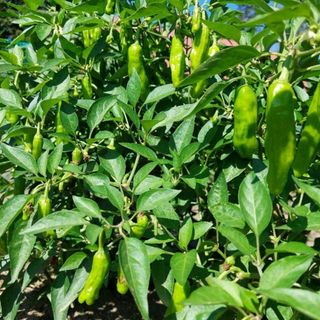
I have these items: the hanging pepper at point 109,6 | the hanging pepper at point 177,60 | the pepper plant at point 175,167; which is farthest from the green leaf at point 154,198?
the hanging pepper at point 109,6

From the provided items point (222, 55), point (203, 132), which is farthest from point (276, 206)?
point (222, 55)

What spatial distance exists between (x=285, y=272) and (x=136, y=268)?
0.25 metres

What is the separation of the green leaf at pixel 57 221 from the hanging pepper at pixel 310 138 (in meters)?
0.44

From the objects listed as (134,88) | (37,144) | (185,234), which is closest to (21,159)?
(37,144)

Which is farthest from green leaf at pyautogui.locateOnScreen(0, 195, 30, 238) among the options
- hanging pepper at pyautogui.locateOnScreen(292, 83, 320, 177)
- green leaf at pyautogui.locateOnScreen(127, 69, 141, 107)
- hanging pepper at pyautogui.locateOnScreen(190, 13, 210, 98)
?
hanging pepper at pyautogui.locateOnScreen(292, 83, 320, 177)

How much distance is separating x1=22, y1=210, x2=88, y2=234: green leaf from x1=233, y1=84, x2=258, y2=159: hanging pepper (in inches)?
14.6

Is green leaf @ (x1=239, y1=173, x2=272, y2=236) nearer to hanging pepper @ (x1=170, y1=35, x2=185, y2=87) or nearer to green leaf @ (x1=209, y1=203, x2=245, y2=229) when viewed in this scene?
green leaf @ (x1=209, y1=203, x2=245, y2=229)

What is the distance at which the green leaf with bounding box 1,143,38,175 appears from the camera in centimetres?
109

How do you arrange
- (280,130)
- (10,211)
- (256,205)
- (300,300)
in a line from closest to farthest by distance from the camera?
1. (300,300)
2. (280,130)
3. (256,205)
4. (10,211)

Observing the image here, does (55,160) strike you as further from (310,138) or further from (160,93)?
(310,138)

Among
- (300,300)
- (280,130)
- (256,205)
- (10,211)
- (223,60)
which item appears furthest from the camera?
(10,211)

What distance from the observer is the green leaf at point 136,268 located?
76 centimetres

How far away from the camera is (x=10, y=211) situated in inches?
40.2

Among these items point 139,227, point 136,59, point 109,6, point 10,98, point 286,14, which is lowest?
point 139,227
